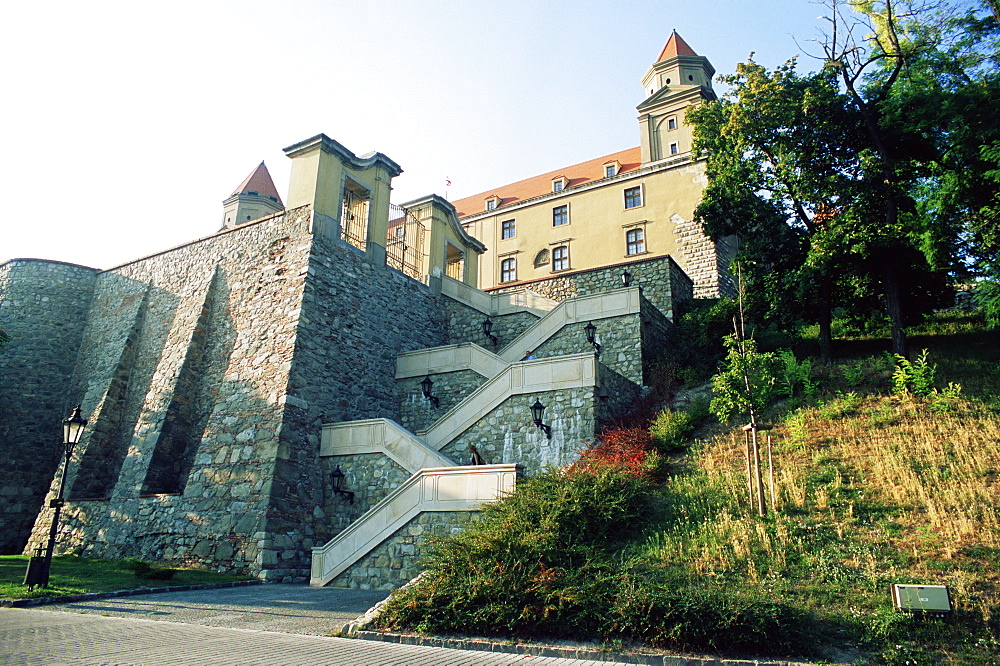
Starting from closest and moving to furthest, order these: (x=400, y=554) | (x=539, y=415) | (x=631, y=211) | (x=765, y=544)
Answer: (x=765, y=544)
(x=400, y=554)
(x=539, y=415)
(x=631, y=211)

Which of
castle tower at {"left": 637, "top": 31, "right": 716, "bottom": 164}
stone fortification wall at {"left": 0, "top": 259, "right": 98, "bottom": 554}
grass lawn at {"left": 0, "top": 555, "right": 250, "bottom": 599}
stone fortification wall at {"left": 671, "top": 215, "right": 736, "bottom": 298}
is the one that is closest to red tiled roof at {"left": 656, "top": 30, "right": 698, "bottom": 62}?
castle tower at {"left": 637, "top": 31, "right": 716, "bottom": 164}

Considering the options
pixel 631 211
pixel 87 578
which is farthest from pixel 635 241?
pixel 87 578

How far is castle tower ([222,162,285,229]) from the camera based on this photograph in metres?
46.8

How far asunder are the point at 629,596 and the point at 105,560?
15476 millimetres

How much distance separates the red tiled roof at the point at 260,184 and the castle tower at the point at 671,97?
2779 cm

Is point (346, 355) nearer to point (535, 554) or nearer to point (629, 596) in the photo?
point (535, 554)

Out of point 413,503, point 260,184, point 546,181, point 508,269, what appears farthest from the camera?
point 260,184

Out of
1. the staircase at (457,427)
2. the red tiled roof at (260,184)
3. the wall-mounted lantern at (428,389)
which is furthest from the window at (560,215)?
the red tiled roof at (260,184)

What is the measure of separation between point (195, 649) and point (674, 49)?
39543mm

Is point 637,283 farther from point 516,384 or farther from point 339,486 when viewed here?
point 339,486

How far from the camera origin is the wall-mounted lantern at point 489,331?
23703 mm

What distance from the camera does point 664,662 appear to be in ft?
22.4

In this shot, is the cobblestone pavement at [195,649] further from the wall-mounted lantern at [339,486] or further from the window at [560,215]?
the window at [560,215]

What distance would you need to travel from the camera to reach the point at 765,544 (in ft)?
30.8
